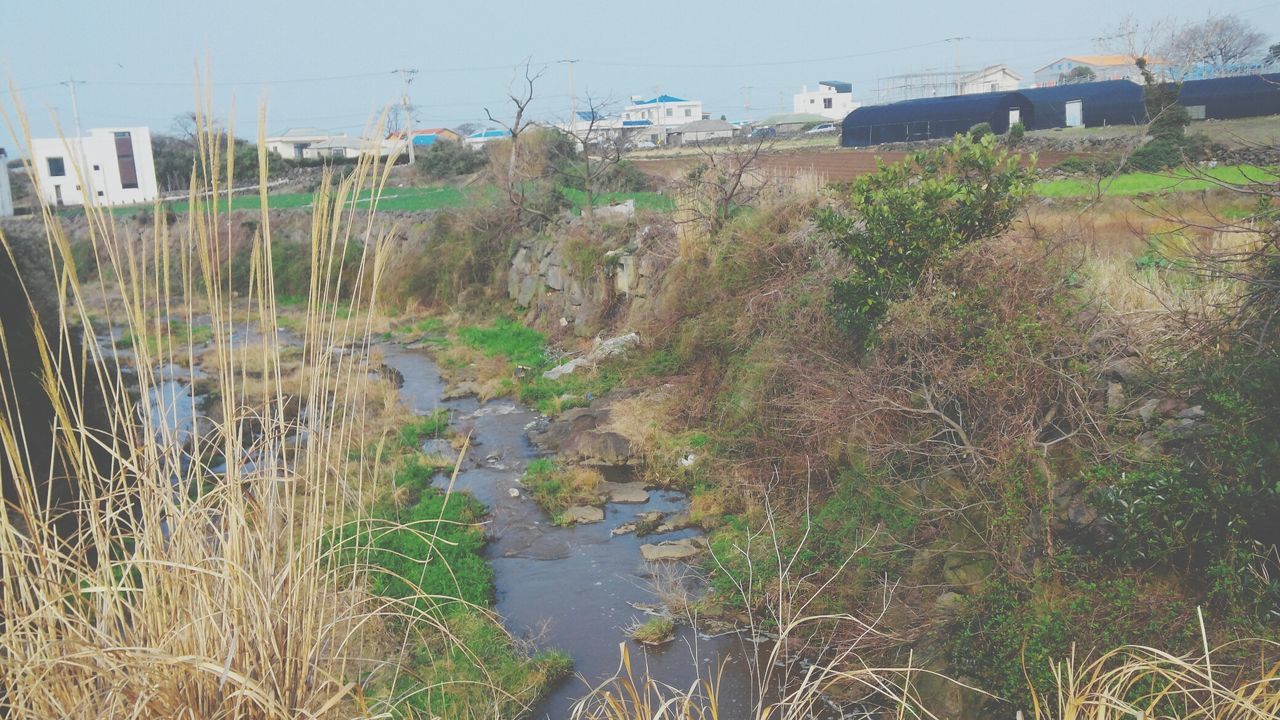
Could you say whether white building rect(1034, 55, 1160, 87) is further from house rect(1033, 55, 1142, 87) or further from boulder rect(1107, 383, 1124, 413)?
boulder rect(1107, 383, 1124, 413)

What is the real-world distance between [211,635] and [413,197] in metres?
28.2

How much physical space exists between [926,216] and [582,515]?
13.6 ft

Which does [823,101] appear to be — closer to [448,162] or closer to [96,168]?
[448,162]

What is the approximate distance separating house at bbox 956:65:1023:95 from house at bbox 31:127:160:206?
3799 cm

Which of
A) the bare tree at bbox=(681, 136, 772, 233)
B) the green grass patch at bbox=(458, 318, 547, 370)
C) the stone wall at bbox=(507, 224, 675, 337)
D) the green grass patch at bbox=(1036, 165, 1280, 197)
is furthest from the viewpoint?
the green grass patch at bbox=(458, 318, 547, 370)

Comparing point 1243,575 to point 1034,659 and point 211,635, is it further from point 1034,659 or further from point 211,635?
point 211,635

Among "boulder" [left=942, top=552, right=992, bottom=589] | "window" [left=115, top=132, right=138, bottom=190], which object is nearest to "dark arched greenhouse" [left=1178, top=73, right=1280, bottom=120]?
"boulder" [left=942, top=552, right=992, bottom=589]

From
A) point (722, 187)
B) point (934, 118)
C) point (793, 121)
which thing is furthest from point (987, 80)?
point (722, 187)

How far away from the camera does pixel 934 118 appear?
27484 mm

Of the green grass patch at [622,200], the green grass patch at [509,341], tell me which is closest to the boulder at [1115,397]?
the green grass patch at [509,341]

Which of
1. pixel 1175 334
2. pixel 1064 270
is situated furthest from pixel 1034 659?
pixel 1064 270

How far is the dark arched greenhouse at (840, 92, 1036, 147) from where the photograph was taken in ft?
86.4

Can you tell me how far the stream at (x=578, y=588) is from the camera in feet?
19.4

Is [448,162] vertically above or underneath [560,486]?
above
